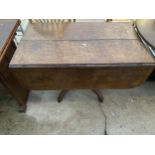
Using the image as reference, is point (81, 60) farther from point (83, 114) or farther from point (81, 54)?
point (83, 114)

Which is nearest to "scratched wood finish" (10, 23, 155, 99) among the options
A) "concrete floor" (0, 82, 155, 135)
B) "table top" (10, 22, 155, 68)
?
"table top" (10, 22, 155, 68)

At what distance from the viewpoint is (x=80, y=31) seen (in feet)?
4.44

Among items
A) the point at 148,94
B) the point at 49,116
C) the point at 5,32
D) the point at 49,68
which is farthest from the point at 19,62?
the point at 148,94

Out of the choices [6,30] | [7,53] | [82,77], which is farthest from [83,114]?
[6,30]

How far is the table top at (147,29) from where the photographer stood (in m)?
1.15

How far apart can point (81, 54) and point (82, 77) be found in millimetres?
165

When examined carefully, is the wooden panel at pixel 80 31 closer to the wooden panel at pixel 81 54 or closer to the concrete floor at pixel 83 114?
the wooden panel at pixel 81 54

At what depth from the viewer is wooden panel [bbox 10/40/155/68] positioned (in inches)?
41.7

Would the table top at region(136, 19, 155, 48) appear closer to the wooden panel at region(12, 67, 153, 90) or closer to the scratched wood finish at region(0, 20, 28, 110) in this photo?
the wooden panel at region(12, 67, 153, 90)
